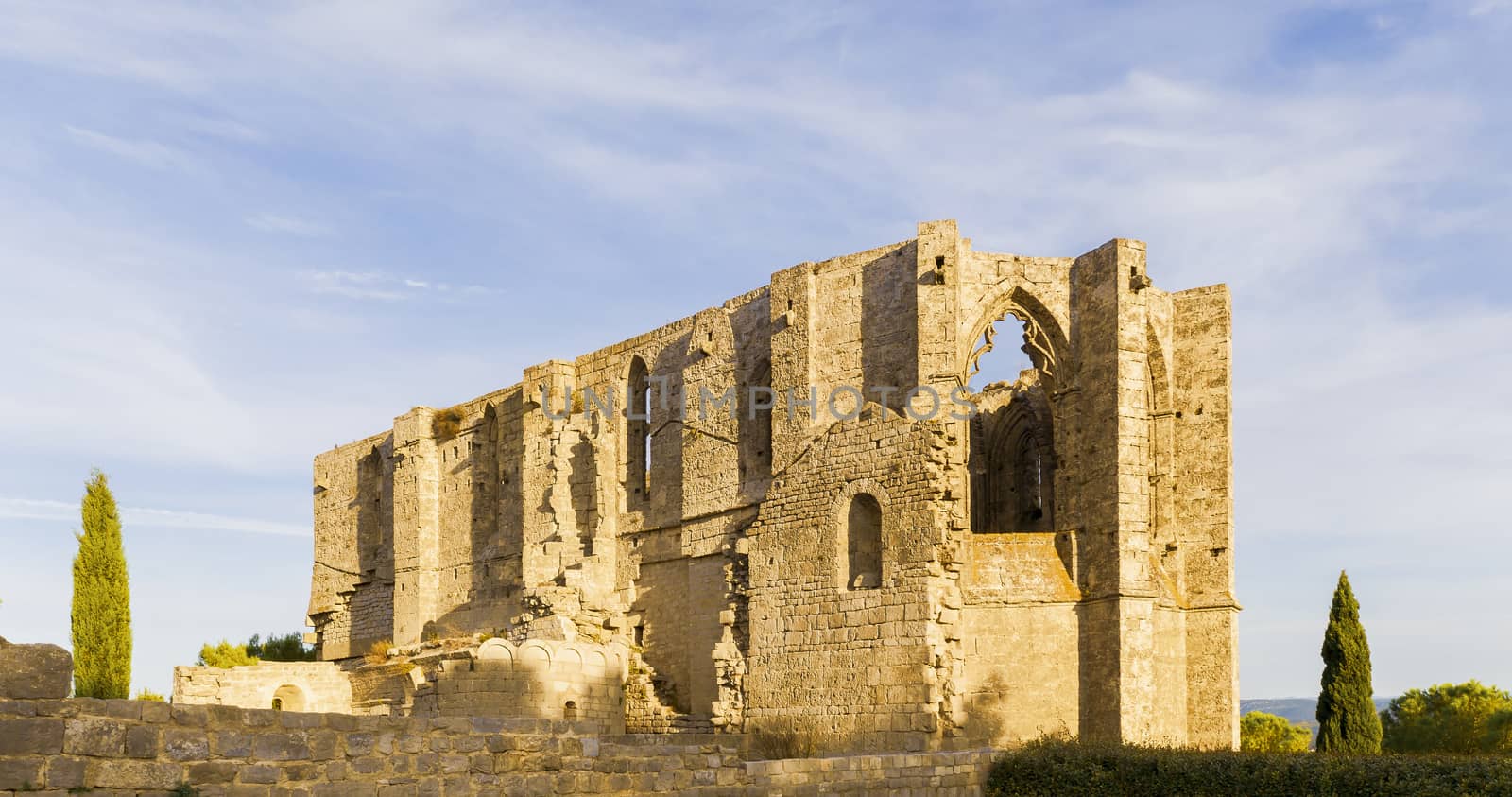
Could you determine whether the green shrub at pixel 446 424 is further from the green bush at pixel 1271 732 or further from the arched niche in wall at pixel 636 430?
the green bush at pixel 1271 732

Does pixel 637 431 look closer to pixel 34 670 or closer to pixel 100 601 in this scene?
pixel 100 601

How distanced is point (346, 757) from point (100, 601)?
11.5 metres

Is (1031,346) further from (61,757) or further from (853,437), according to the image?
(61,757)

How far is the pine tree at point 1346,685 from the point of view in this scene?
22.5 meters

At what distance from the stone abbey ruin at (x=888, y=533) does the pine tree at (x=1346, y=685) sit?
5.52 ft

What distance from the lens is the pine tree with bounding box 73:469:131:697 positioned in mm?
18969

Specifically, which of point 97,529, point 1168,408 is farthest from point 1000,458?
point 97,529

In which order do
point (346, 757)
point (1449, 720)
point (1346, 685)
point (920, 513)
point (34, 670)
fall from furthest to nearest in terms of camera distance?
point (1449, 720) < point (1346, 685) < point (920, 513) < point (346, 757) < point (34, 670)

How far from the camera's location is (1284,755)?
1383 cm

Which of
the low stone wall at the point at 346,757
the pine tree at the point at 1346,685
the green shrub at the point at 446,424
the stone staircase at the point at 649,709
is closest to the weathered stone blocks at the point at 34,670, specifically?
the low stone wall at the point at 346,757

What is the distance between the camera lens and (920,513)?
20.5 meters

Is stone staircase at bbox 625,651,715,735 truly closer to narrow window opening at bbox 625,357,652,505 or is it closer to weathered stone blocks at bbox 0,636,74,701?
narrow window opening at bbox 625,357,652,505

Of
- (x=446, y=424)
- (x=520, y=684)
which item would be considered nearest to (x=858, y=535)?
(x=520, y=684)

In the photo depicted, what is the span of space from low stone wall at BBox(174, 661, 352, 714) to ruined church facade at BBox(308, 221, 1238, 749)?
10.4 ft
